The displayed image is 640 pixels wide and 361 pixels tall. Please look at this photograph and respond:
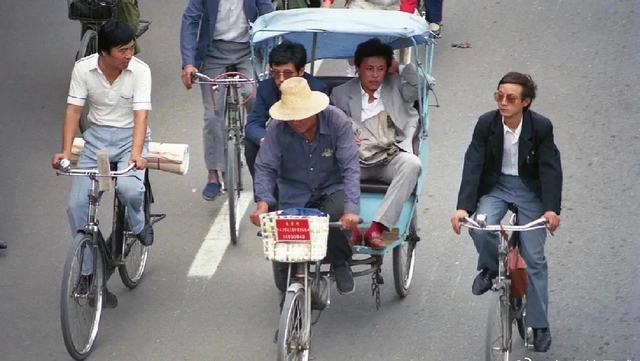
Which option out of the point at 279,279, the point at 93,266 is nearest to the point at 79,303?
the point at 93,266

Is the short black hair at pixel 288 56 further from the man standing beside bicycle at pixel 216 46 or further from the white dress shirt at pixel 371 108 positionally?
the man standing beside bicycle at pixel 216 46

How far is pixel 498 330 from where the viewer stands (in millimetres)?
6461

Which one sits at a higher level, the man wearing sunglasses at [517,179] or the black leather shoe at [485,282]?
the man wearing sunglasses at [517,179]

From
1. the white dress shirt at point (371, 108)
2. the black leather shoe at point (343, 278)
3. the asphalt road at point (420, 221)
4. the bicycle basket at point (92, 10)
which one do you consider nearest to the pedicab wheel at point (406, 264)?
the asphalt road at point (420, 221)

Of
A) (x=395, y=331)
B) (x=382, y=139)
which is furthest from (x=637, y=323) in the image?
(x=382, y=139)

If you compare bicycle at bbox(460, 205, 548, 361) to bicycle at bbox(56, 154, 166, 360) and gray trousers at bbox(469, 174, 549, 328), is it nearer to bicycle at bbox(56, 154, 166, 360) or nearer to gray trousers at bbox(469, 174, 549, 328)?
gray trousers at bbox(469, 174, 549, 328)

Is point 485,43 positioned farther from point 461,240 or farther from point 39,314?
point 39,314

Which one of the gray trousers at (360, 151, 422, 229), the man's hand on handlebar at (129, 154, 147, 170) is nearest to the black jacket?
the gray trousers at (360, 151, 422, 229)

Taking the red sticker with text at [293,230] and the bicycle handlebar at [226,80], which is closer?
the red sticker with text at [293,230]

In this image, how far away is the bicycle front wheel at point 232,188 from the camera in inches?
347

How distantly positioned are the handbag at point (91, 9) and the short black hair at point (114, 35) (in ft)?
11.3

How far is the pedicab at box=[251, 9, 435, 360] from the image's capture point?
6.49 meters

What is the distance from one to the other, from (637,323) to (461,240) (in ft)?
5.93

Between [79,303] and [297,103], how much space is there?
1893 millimetres
